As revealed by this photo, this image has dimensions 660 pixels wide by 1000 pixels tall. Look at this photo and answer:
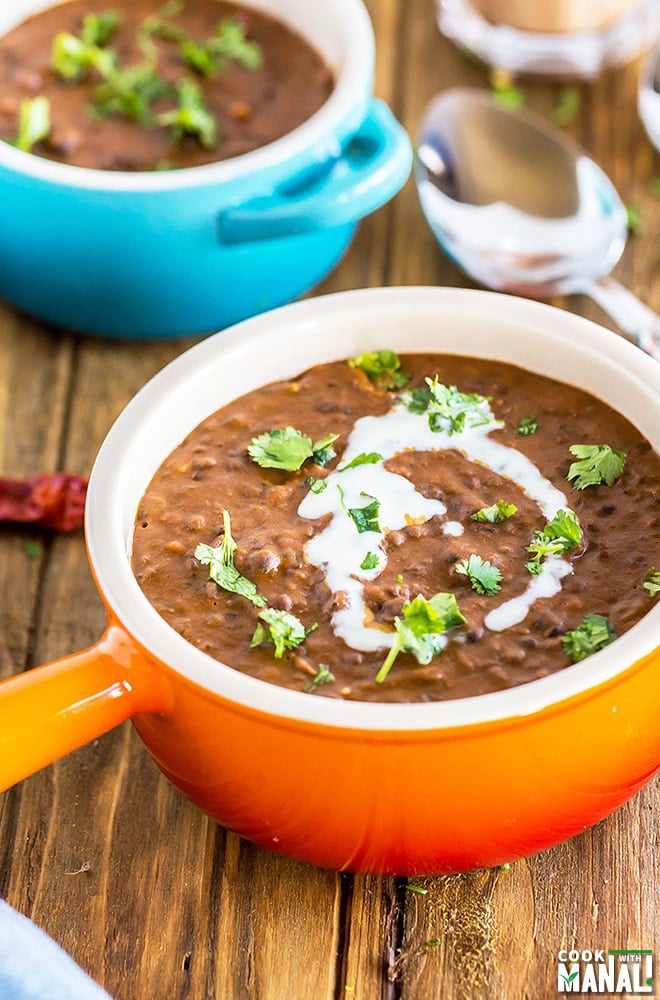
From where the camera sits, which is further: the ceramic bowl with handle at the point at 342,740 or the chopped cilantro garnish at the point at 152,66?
the chopped cilantro garnish at the point at 152,66

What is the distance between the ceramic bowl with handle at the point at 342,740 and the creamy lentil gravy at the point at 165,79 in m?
1.01

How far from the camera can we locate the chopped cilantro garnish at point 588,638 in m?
1.91

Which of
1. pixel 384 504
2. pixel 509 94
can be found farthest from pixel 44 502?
pixel 509 94

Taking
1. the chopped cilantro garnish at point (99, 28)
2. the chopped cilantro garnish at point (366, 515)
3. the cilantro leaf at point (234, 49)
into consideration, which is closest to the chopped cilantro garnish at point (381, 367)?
the chopped cilantro garnish at point (366, 515)

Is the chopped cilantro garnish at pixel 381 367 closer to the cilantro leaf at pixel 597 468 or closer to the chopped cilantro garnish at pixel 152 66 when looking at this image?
the cilantro leaf at pixel 597 468

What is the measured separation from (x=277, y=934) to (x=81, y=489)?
38.2 inches

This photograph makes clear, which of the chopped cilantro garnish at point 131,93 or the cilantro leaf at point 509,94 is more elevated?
the chopped cilantro garnish at point 131,93

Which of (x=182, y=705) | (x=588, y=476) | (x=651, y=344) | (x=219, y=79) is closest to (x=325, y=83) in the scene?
(x=219, y=79)

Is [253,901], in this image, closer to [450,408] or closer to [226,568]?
[226,568]

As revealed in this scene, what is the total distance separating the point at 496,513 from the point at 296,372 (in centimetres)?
47

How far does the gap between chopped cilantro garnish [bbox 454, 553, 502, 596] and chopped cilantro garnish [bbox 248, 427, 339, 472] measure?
32 cm

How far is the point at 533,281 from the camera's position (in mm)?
2969

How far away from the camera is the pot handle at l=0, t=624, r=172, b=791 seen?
1.87 meters

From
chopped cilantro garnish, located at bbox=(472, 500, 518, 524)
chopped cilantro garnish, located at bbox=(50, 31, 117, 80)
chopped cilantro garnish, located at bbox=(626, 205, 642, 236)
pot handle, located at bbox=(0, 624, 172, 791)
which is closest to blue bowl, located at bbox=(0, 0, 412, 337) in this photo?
chopped cilantro garnish, located at bbox=(50, 31, 117, 80)
